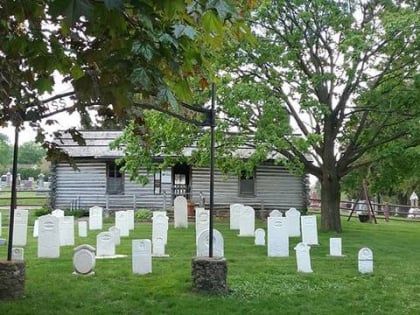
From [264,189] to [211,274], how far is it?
22974 millimetres

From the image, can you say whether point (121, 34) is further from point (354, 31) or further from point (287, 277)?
point (354, 31)

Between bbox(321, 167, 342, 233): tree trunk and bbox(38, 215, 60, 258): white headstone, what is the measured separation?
464 inches

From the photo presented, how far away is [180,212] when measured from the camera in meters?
22.4

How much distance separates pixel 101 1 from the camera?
9.19ft

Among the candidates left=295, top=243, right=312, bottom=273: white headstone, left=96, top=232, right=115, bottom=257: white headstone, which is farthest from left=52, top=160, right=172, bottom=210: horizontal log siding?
left=295, top=243, right=312, bottom=273: white headstone

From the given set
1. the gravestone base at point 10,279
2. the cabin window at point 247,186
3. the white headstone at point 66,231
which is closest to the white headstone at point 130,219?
the white headstone at point 66,231

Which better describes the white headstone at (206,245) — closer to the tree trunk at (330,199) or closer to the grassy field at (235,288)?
the grassy field at (235,288)

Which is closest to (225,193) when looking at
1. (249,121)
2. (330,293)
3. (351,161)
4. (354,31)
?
Answer: (351,161)

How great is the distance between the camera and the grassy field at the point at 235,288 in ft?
27.6

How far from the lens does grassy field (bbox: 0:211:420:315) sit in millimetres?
8406

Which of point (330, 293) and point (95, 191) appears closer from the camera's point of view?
point (330, 293)

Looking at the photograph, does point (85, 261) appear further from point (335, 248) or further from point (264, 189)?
point (264, 189)

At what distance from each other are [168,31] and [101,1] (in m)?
1.30

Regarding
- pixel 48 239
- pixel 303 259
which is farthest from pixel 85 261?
pixel 303 259
